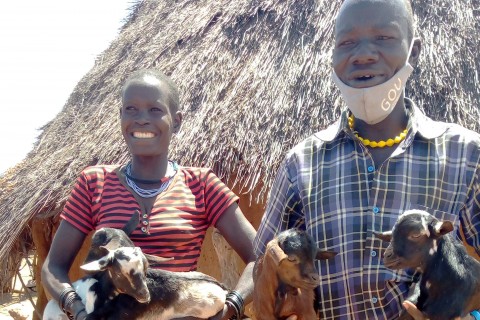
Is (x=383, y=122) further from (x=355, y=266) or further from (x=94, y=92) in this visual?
(x=94, y=92)

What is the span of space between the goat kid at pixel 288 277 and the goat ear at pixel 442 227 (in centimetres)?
30

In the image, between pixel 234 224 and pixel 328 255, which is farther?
pixel 234 224

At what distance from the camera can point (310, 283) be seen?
1.71 metres

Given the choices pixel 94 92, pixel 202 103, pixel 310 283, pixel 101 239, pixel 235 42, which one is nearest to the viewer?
pixel 310 283

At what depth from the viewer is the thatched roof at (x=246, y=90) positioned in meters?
4.39

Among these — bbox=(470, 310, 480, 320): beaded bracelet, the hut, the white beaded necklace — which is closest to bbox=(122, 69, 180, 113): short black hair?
the white beaded necklace

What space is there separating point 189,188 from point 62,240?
0.54 metres

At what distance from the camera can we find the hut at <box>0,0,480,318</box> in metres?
4.38

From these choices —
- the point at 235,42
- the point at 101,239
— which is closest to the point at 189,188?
the point at 101,239

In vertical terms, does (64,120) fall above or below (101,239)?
below

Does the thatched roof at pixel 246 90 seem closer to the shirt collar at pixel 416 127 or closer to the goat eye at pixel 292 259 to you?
the shirt collar at pixel 416 127

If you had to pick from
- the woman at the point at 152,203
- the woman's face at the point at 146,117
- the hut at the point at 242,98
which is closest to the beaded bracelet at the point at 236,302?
the woman at the point at 152,203

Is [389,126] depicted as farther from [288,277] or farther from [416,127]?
[288,277]

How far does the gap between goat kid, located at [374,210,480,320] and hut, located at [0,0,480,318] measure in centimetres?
242
